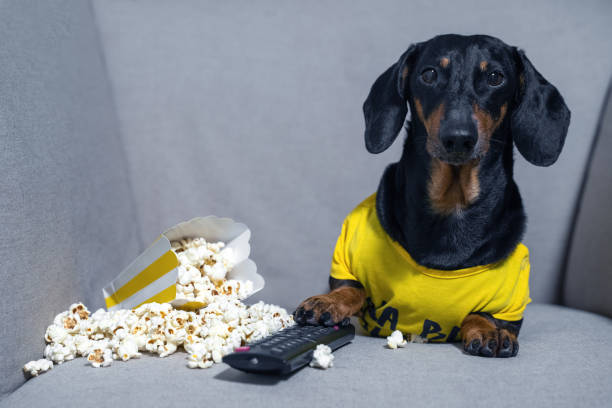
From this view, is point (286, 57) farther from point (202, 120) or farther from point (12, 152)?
point (12, 152)

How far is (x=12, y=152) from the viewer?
1.20 meters

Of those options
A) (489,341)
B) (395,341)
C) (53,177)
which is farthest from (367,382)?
(53,177)

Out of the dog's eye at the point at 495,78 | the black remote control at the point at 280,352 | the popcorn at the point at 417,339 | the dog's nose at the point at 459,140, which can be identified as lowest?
the popcorn at the point at 417,339

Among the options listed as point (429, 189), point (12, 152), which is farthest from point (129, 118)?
point (429, 189)

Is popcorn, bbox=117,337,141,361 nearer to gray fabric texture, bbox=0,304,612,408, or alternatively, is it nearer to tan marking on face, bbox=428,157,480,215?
gray fabric texture, bbox=0,304,612,408

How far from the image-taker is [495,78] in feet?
4.17

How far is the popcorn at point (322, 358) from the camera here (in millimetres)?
1045

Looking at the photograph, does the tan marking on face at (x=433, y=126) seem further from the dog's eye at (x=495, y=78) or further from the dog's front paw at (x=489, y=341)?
the dog's front paw at (x=489, y=341)

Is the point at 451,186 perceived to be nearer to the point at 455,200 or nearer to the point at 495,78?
the point at 455,200

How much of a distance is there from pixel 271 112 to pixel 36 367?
1.13 metres

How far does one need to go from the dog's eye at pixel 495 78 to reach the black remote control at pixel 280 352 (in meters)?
0.71

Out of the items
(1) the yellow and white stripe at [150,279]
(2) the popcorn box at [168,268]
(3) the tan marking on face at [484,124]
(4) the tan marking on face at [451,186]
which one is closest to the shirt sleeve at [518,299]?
(4) the tan marking on face at [451,186]

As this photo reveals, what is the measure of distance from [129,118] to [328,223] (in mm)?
829

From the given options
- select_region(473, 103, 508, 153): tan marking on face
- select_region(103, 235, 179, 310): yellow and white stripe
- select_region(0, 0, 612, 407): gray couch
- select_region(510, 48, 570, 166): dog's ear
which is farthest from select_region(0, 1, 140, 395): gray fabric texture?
select_region(510, 48, 570, 166): dog's ear
